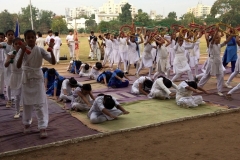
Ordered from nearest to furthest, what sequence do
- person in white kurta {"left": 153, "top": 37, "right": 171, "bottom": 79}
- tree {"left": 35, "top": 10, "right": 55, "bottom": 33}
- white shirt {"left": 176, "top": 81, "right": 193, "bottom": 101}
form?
white shirt {"left": 176, "top": 81, "right": 193, "bottom": 101}
person in white kurta {"left": 153, "top": 37, "right": 171, "bottom": 79}
tree {"left": 35, "top": 10, "right": 55, "bottom": 33}

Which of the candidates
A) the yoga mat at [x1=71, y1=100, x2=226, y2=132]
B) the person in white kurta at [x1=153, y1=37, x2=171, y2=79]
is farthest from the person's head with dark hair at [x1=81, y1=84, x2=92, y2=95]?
the person in white kurta at [x1=153, y1=37, x2=171, y2=79]

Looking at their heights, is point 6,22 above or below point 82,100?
above

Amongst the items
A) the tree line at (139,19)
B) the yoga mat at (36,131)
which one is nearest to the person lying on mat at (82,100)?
the yoga mat at (36,131)

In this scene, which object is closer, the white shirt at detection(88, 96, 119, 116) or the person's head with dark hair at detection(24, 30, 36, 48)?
the person's head with dark hair at detection(24, 30, 36, 48)

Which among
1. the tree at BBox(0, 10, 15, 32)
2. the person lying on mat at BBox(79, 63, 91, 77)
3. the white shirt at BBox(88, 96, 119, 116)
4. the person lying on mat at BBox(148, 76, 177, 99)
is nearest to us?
the white shirt at BBox(88, 96, 119, 116)

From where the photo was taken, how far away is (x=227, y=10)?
46781 millimetres

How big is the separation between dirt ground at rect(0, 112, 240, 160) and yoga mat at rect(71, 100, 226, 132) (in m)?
0.41

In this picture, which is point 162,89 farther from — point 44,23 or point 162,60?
point 44,23

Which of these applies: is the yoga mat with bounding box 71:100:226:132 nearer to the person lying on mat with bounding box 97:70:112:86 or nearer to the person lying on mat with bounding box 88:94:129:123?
the person lying on mat with bounding box 88:94:129:123

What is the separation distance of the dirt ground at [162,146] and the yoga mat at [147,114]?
409 mm

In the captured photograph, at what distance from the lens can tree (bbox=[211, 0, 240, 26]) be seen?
132 ft

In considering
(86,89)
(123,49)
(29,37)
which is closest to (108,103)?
(86,89)

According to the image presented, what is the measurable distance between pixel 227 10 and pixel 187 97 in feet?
144

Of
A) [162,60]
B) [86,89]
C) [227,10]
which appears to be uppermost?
[227,10]
